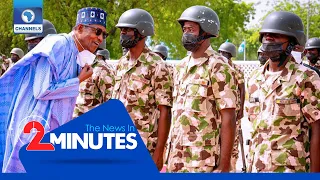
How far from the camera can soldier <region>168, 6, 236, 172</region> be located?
5055 millimetres

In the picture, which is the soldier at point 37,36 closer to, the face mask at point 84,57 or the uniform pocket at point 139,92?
the uniform pocket at point 139,92

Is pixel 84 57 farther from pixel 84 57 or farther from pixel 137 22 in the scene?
pixel 137 22

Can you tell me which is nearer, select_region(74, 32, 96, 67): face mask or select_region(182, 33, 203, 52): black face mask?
select_region(74, 32, 96, 67): face mask

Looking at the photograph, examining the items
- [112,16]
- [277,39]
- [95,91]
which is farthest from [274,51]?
[112,16]

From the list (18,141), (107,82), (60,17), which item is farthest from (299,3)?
(18,141)

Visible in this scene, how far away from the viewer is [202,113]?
205 inches

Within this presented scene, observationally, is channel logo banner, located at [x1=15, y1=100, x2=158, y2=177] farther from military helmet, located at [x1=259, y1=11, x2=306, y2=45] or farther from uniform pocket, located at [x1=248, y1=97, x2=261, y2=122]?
military helmet, located at [x1=259, y1=11, x2=306, y2=45]

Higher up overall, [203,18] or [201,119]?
[203,18]

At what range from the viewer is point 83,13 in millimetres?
5043

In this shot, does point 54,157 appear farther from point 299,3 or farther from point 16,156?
point 299,3

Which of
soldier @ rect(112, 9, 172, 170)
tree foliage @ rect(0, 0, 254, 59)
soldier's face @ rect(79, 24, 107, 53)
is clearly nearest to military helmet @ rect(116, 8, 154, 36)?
soldier @ rect(112, 9, 172, 170)

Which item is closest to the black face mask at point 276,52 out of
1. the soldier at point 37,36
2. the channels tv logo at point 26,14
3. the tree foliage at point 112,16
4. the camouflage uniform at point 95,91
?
the camouflage uniform at point 95,91

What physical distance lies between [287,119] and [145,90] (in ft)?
5.26

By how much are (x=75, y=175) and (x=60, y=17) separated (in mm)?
14587
